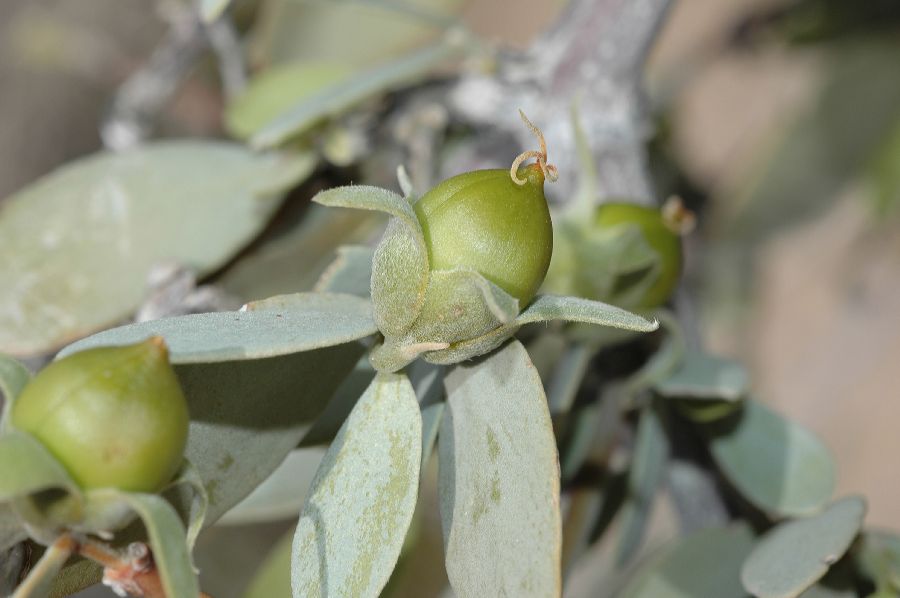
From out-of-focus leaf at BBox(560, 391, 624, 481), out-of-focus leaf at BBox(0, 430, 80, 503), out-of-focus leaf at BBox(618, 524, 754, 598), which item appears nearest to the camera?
out-of-focus leaf at BBox(0, 430, 80, 503)

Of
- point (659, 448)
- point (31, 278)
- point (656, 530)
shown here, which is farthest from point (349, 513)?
point (656, 530)

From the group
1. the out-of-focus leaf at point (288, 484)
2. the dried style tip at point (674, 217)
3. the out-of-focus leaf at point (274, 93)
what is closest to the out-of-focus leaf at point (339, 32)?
the out-of-focus leaf at point (274, 93)

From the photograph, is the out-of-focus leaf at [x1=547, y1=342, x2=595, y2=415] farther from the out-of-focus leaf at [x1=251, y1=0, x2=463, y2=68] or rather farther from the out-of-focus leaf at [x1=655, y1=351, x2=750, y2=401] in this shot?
the out-of-focus leaf at [x1=251, y1=0, x2=463, y2=68]

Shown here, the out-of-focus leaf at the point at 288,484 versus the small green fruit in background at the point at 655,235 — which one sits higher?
the small green fruit in background at the point at 655,235

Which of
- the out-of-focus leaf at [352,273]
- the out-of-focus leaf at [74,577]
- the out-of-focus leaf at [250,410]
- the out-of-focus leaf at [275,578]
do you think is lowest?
the out-of-focus leaf at [275,578]

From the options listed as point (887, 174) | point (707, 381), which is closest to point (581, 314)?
point (707, 381)

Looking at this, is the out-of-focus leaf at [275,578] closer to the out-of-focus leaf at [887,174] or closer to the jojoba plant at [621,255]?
the jojoba plant at [621,255]

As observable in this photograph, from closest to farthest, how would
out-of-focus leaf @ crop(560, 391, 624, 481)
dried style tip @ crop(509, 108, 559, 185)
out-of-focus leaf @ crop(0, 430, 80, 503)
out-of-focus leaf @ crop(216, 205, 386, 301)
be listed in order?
1. out-of-focus leaf @ crop(0, 430, 80, 503)
2. dried style tip @ crop(509, 108, 559, 185)
3. out-of-focus leaf @ crop(560, 391, 624, 481)
4. out-of-focus leaf @ crop(216, 205, 386, 301)

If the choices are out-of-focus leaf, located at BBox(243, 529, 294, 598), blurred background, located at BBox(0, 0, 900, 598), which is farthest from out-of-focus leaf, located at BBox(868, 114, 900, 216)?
out-of-focus leaf, located at BBox(243, 529, 294, 598)
